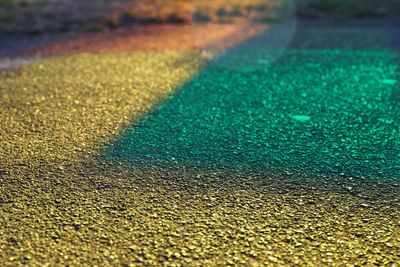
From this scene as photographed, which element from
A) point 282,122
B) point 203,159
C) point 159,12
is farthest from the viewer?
point 159,12

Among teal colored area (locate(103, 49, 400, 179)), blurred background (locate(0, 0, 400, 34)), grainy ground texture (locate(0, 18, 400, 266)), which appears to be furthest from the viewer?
blurred background (locate(0, 0, 400, 34))

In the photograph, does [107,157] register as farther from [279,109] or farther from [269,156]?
[279,109]

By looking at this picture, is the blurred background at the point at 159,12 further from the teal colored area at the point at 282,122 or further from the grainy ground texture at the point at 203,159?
the teal colored area at the point at 282,122

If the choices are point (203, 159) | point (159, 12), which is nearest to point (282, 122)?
point (203, 159)

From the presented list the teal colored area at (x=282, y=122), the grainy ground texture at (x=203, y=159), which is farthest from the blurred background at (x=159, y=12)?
the teal colored area at (x=282, y=122)

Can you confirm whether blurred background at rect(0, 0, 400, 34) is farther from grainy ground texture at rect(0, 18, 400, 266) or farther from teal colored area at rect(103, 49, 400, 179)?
teal colored area at rect(103, 49, 400, 179)

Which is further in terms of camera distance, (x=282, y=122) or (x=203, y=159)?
(x=282, y=122)

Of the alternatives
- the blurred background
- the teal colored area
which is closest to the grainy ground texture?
the teal colored area

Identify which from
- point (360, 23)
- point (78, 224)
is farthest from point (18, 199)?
point (360, 23)

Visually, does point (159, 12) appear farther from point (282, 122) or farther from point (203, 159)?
point (203, 159)
